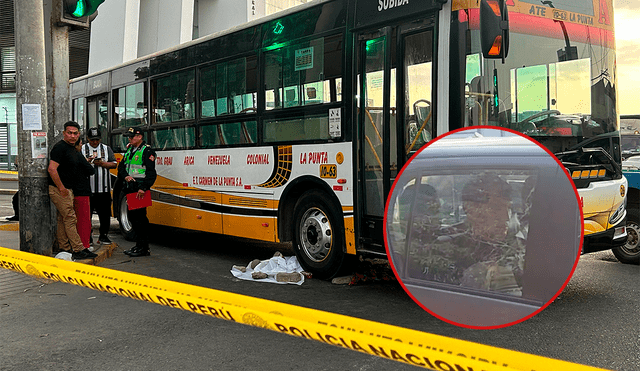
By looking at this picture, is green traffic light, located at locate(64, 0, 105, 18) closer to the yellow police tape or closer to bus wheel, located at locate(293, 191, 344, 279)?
bus wheel, located at locate(293, 191, 344, 279)

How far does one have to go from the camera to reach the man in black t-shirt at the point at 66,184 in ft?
25.5

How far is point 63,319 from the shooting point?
17.8ft

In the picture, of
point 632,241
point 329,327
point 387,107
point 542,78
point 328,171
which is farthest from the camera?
point 632,241

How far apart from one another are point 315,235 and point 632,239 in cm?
408

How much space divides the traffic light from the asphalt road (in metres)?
3.30

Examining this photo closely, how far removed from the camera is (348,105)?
673cm

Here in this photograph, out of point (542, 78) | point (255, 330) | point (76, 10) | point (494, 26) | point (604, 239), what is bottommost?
point (255, 330)

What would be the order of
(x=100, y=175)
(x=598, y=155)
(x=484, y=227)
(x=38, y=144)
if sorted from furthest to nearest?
(x=100, y=175) < (x=38, y=144) < (x=598, y=155) < (x=484, y=227)

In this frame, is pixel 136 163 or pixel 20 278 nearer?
pixel 20 278

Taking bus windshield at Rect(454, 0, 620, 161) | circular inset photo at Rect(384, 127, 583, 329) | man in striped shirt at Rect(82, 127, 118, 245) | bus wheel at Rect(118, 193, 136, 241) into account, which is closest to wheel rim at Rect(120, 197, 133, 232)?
bus wheel at Rect(118, 193, 136, 241)

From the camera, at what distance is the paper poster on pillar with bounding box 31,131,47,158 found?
25.2 feet

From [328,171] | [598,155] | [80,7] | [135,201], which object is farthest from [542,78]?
[135,201]

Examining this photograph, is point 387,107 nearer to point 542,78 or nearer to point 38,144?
point 542,78

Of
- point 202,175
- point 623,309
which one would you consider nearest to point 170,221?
point 202,175
